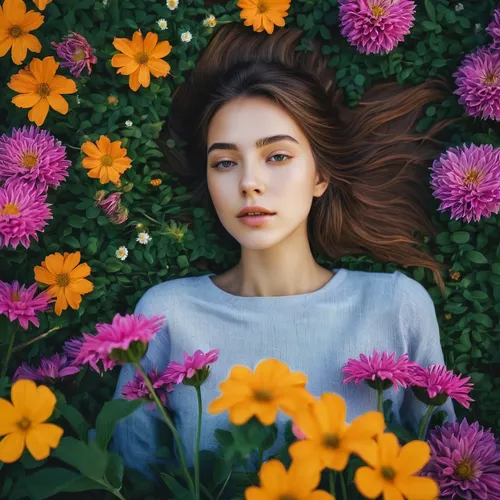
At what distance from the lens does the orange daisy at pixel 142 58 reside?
4.79 feet

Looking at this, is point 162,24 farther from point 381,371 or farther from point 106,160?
point 381,371

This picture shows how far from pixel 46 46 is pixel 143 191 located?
0.37 meters

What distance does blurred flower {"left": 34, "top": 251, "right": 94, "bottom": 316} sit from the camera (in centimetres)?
144

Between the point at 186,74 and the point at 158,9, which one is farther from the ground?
the point at 158,9

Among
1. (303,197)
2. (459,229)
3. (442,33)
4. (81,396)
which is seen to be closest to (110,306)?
(81,396)

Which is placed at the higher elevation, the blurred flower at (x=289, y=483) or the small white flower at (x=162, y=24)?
the small white flower at (x=162, y=24)

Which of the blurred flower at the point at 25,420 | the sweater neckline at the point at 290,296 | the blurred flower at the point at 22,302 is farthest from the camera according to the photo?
the sweater neckline at the point at 290,296

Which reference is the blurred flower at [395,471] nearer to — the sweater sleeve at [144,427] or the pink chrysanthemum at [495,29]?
the sweater sleeve at [144,427]

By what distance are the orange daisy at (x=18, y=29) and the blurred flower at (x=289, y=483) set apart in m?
1.03

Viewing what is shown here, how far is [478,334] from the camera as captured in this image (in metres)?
1.49

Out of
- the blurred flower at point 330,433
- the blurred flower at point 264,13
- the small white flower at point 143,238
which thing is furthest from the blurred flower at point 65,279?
the blurred flower at point 330,433

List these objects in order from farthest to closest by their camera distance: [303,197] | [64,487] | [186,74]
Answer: [186,74] < [303,197] < [64,487]

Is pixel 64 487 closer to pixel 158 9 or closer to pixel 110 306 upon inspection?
pixel 110 306

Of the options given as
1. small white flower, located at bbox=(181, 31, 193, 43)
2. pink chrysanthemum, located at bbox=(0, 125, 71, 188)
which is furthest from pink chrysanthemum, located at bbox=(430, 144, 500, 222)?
pink chrysanthemum, located at bbox=(0, 125, 71, 188)
